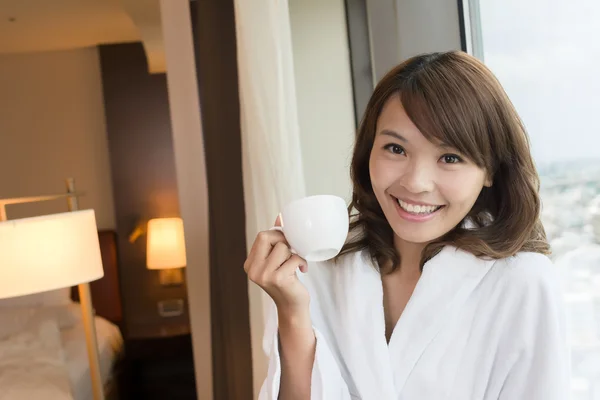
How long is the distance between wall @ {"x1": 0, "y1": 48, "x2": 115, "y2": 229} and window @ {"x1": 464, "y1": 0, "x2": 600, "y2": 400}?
323 centimetres

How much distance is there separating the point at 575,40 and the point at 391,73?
336 mm

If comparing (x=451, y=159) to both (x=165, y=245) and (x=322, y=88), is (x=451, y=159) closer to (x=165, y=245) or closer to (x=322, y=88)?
(x=322, y=88)

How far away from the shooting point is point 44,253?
6.33ft

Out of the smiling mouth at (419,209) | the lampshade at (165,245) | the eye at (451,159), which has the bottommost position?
the lampshade at (165,245)

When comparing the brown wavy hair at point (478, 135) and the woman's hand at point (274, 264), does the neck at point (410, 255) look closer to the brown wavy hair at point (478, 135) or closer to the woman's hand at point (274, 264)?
the brown wavy hair at point (478, 135)

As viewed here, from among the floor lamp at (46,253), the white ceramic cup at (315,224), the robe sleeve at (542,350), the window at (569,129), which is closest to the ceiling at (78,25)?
the floor lamp at (46,253)

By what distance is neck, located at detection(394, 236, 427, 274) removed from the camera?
3.63 feet

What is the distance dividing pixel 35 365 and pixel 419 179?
226 cm

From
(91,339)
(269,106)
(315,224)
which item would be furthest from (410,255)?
(91,339)

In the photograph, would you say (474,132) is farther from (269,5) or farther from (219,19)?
(219,19)

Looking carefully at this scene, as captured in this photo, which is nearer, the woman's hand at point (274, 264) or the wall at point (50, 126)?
the woman's hand at point (274, 264)

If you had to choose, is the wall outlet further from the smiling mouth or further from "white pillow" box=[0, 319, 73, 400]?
the smiling mouth

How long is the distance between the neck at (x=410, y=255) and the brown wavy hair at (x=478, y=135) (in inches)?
0.6

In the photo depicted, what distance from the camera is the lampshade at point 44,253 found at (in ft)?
6.19
